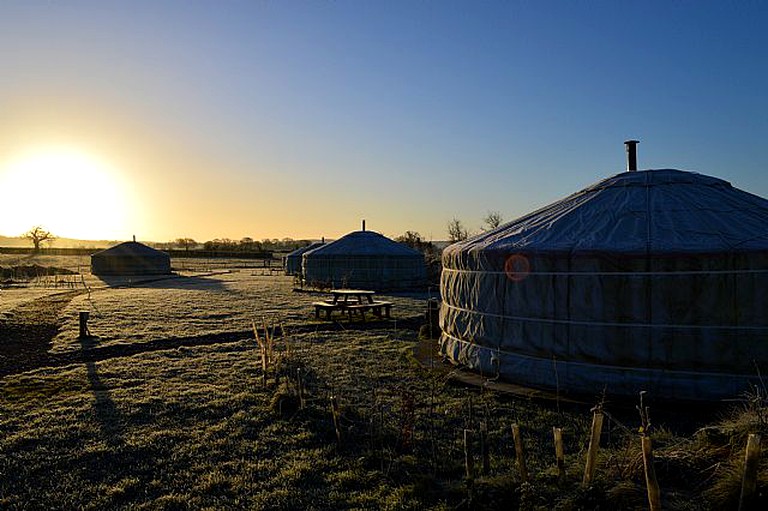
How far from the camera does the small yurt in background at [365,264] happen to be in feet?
78.1

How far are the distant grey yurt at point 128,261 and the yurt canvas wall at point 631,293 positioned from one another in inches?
1253

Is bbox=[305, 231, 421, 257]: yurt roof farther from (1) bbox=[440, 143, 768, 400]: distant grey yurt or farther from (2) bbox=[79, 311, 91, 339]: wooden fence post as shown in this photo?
(1) bbox=[440, 143, 768, 400]: distant grey yurt

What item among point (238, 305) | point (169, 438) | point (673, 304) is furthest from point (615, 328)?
point (238, 305)

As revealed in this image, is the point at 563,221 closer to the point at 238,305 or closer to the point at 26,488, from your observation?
the point at 26,488

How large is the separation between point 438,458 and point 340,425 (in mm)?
1177

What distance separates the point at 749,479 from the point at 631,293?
11.5ft

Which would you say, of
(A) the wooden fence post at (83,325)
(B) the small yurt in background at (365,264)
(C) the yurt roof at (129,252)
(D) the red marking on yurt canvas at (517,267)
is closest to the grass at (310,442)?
(D) the red marking on yurt canvas at (517,267)

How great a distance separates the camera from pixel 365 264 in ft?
78.3

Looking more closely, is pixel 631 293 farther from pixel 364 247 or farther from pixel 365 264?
pixel 364 247

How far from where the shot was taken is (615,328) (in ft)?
21.5

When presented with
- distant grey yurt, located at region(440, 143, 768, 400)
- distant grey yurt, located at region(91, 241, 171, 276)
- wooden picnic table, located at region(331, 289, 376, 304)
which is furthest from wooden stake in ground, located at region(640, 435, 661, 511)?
distant grey yurt, located at region(91, 241, 171, 276)

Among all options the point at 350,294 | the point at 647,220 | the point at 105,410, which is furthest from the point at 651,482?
the point at 350,294

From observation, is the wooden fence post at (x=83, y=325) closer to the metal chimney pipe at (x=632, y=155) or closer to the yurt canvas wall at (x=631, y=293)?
the yurt canvas wall at (x=631, y=293)

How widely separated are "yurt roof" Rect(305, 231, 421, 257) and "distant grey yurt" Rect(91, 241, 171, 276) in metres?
15.9
